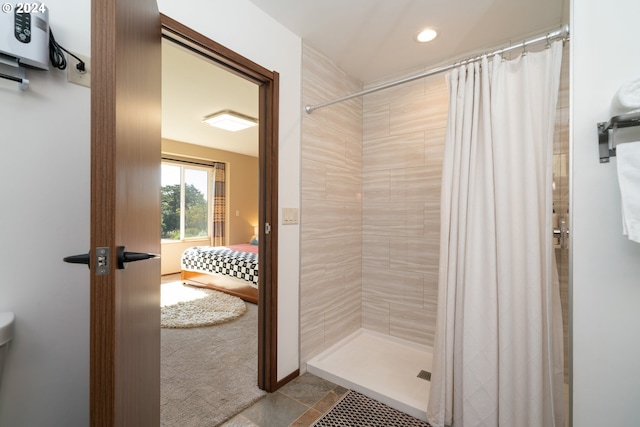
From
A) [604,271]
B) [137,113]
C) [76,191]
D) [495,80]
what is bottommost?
[604,271]

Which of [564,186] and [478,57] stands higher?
[478,57]

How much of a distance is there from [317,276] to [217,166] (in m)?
4.76

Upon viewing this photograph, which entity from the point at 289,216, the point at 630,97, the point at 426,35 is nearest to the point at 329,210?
the point at 289,216

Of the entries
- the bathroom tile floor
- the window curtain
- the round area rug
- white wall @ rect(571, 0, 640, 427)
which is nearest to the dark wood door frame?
the bathroom tile floor

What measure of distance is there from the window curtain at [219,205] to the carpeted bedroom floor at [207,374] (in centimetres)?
349

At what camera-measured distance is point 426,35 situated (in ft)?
6.77

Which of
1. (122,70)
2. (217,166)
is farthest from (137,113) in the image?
(217,166)

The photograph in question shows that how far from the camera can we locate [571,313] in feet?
3.51

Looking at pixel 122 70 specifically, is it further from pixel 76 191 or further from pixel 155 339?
pixel 155 339

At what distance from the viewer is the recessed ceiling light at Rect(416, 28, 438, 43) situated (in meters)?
2.02

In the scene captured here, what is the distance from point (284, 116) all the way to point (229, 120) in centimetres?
239

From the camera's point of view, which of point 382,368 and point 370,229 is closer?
point 382,368

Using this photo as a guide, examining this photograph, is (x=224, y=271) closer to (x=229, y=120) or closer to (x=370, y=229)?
(x=229, y=120)

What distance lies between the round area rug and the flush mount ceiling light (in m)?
2.53
